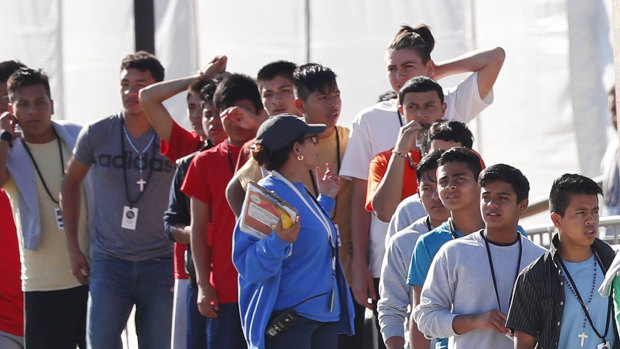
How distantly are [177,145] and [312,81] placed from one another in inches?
→ 43.8

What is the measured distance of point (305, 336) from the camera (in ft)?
19.6

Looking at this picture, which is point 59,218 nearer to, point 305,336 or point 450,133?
point 305,336

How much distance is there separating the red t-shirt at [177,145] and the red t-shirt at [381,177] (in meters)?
1.41

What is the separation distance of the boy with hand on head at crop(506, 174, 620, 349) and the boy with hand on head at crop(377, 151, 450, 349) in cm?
90

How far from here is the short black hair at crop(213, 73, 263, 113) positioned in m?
7.17

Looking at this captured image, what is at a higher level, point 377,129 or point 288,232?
point 377,129

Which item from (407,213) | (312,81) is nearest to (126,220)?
(312,81)

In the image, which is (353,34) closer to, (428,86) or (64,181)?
(64,181)

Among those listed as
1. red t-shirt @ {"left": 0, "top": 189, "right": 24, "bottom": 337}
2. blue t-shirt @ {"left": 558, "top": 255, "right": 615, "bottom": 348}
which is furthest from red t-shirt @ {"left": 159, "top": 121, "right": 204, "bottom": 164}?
blue t-shirt @ {"left": 558, "top": 255, "right": 615, "bottom": 348}

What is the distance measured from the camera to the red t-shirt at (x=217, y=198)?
7.02 metres

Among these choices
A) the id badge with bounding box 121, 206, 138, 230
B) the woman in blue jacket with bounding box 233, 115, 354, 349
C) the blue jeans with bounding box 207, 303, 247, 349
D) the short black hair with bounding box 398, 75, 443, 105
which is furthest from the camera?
the id badge with bounding box 121, 206, 138, 230

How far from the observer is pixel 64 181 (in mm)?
8195

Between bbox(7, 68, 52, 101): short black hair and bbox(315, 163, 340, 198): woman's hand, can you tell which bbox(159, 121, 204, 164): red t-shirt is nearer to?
bbox(7, 68, 52, 101): short black hair

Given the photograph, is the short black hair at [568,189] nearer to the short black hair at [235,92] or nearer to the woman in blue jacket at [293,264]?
the woman in blue jacket at [293,264]
